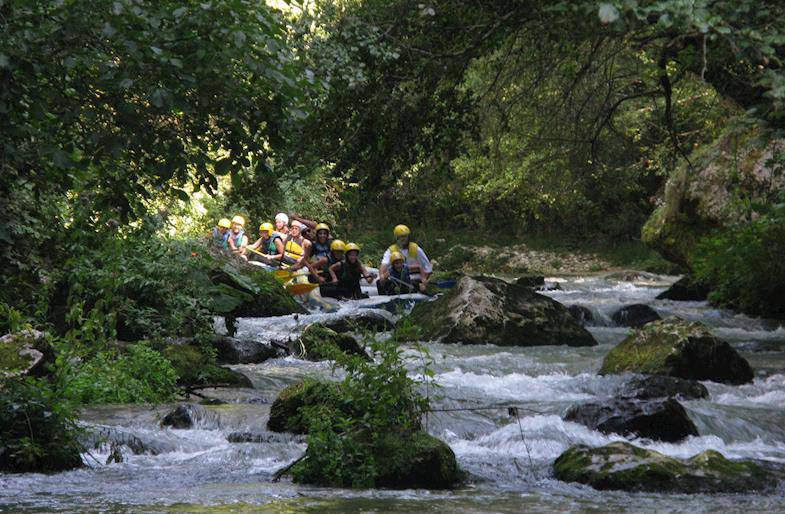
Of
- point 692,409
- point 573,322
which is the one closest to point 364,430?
point 692,409

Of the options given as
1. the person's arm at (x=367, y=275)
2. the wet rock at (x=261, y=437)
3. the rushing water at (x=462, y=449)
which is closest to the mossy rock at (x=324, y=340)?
the rushing water at (x=462, y=449)

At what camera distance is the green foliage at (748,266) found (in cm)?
1309

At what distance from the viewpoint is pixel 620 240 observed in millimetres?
32812

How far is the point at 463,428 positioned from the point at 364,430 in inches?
64.9

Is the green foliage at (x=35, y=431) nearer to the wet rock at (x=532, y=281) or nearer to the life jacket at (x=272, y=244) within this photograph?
the life jacket at (x=272, y=244)

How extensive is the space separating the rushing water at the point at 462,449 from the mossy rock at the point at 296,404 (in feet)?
0.39

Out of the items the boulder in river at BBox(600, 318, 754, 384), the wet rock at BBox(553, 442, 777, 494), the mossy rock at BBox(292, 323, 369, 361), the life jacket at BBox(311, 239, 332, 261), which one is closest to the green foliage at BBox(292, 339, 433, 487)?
the wet rock at BBox(553, 442, 777, 494)

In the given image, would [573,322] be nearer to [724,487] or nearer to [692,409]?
[692,409]

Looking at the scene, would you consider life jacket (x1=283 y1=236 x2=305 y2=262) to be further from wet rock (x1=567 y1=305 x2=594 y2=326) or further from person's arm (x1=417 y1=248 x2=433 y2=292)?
wet rock (x1=567 y1=305 x2=594 y2=326)

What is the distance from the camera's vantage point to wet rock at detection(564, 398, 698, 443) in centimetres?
712

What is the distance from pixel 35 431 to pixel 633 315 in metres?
10.7

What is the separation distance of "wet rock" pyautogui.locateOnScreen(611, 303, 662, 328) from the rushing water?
3.42m

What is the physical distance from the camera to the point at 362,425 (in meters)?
6.16

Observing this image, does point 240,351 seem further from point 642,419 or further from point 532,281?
point 532,281
